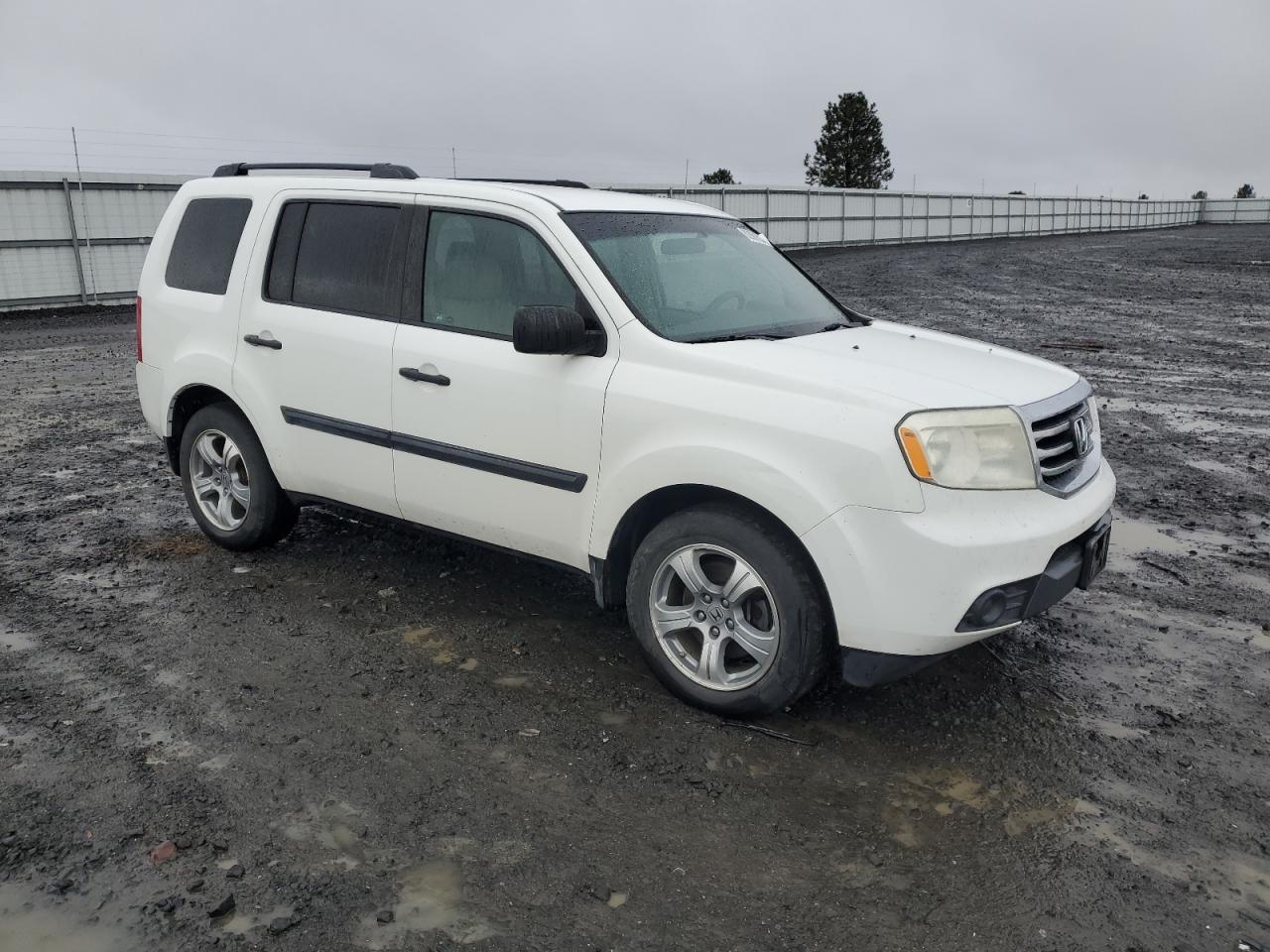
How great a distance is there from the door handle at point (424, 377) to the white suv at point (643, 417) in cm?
1

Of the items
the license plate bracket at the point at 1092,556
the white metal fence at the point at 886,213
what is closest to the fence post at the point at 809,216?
the white metal fence at the point at 886,213

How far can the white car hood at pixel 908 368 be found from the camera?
3.75m

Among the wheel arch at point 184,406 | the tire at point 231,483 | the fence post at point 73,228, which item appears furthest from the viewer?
the fence post at point 73,228

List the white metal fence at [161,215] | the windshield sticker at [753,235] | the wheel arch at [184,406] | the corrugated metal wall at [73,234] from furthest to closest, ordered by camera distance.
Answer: the white metal fence at [161,215]
the corrugated metal wall at [73,234]
the wheel arch at [184,406]
the windshield sticker at [753,235]

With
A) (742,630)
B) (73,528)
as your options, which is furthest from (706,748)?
(73,528)

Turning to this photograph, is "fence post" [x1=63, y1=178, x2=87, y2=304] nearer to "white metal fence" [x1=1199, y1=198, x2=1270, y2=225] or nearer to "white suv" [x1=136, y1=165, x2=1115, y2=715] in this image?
"white suv" [x1=136, y1=165, x2=1115, y2=715]

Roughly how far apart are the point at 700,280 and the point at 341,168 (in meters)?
2.25

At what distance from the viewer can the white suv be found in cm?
A: 361

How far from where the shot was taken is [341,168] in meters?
5.77

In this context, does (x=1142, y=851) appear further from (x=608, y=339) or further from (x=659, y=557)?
(x=608, y=339)

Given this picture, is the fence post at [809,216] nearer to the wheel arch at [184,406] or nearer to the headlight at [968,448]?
the wheel arch at [184,406]

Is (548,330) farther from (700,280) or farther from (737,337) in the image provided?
(700,280)

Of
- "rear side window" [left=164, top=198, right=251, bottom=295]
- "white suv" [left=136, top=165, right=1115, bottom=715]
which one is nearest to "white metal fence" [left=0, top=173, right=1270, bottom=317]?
"rear side window" [left=164, top=198, right=251, bottom=295]

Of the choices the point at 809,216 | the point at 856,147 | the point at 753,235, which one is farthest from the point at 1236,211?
the point at 753,235
